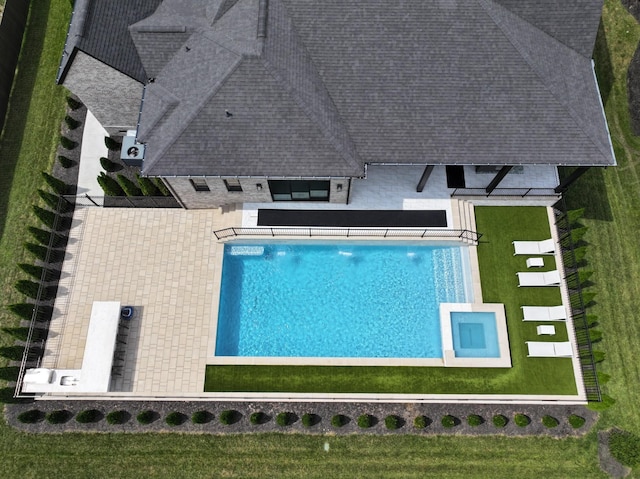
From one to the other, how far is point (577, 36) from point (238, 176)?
21618 mm

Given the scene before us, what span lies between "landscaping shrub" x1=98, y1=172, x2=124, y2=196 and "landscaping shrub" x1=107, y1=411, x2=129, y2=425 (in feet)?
43.3

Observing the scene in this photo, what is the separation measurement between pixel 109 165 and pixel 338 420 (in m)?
21.8

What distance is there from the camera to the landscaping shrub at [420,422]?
2130 centimetres

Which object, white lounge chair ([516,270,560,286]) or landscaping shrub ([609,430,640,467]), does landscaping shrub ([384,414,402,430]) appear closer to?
white lounge chair ([516,270,560,286])

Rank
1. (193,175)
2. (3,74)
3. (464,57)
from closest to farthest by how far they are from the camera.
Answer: (193,175), (464,57), (3,74)

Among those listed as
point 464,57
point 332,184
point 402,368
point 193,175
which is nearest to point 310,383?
point 402,368

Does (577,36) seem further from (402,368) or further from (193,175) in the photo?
(193,175)

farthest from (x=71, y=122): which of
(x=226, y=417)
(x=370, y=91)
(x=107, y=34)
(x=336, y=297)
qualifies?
(x=226, y=417)

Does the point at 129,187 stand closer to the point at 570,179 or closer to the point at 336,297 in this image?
the point at 336,297

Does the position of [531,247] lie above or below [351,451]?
above

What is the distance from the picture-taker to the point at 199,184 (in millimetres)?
23062

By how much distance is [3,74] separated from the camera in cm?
2859

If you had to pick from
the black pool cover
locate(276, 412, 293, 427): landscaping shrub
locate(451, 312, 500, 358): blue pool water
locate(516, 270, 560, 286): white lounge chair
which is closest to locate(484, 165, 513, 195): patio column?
the black pool cover

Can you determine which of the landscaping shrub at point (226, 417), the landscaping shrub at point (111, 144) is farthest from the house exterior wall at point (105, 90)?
the landscaping shrub at point (226, 417)
